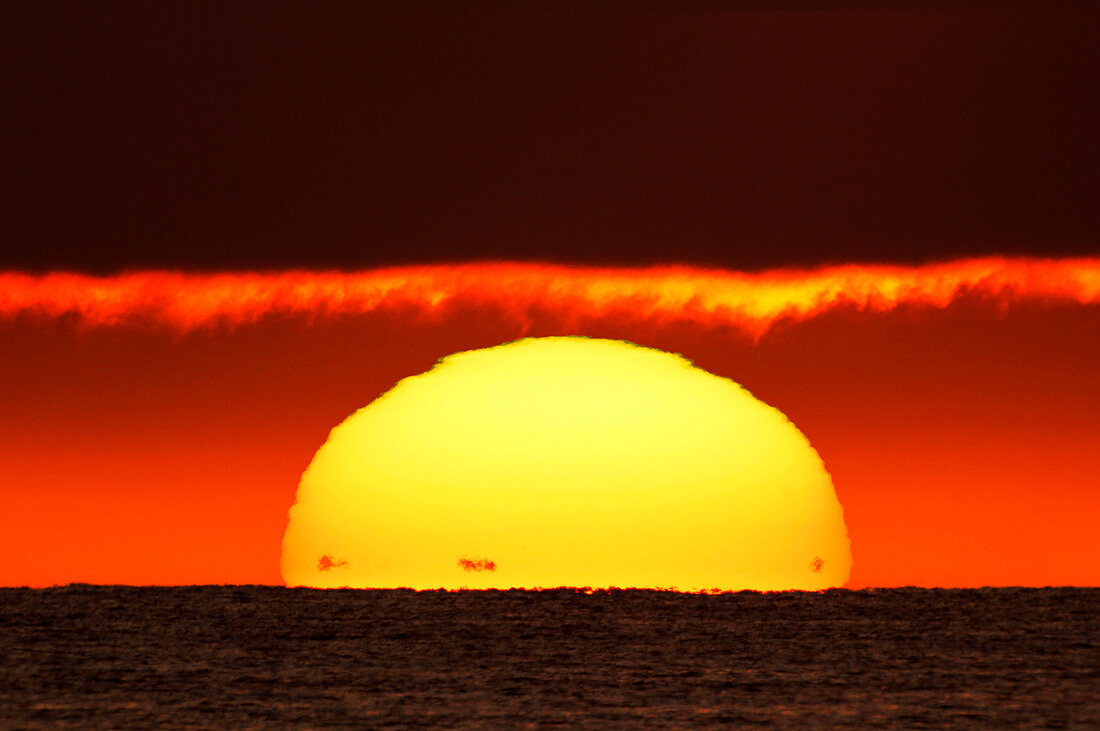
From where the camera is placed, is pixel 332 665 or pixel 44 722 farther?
pixel 332 665

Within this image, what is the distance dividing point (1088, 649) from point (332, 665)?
217 feet

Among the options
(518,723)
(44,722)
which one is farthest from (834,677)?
(44,722)

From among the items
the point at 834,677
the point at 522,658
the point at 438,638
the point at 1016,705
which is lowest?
the point at 1016,705

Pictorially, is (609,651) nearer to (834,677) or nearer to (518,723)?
(834,677)

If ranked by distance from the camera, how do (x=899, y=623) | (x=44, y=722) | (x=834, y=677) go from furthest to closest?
(x=899, y=623) → (x=834, y=677) → (x=44, y=722)

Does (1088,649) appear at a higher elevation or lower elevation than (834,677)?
higher

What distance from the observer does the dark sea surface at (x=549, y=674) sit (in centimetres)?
7156

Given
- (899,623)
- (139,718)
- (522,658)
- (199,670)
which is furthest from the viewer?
(899,623)

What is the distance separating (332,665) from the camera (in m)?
112

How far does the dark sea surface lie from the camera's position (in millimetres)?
71562

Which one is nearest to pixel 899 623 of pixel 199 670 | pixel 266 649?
pixel 266 649

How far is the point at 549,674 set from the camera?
107062 millimetres

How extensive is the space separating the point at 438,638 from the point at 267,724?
94.4 meters

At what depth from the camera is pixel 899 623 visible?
179 m
